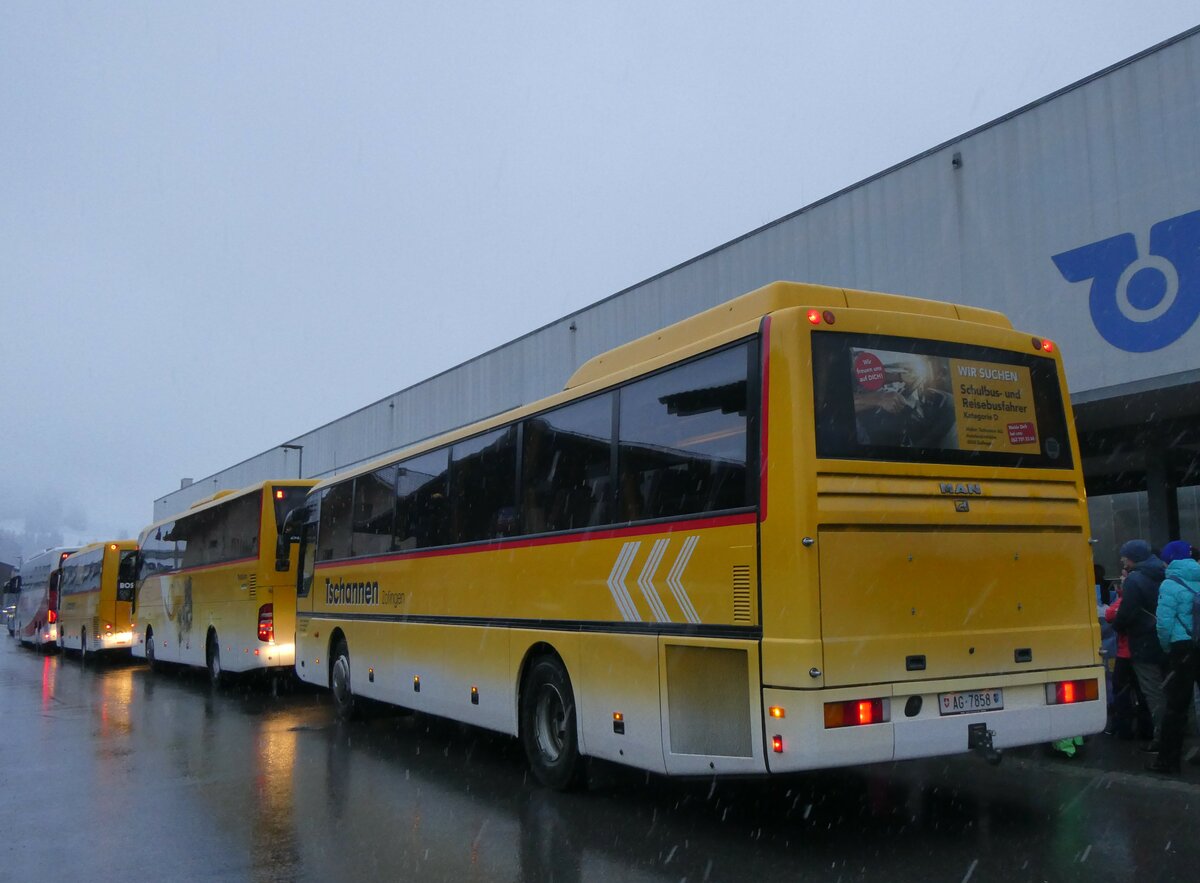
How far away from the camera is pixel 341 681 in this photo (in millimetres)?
13484

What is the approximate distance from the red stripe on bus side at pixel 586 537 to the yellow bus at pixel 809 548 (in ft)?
0.07

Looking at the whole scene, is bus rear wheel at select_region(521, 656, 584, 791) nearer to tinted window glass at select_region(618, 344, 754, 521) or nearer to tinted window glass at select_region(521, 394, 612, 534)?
tinted window glass at select_region(521, 394, 612, 534)

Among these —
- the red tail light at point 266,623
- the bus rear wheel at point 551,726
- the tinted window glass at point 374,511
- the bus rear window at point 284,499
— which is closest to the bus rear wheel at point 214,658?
the red tail light at point 266,623

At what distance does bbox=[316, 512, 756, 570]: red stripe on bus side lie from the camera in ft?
21.6

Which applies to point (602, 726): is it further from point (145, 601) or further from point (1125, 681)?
point (145, 601)

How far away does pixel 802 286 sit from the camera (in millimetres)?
7156

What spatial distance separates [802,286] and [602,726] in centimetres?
357

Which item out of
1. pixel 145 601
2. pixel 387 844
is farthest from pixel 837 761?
pixel 145 601

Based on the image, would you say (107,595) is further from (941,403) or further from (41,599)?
(941,403)

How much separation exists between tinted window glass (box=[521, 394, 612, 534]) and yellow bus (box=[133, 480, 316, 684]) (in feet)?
28.4

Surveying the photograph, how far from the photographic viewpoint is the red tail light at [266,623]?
1631cm

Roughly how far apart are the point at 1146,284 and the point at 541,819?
10319 millimetres

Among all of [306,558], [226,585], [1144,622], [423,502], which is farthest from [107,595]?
[1144,622]

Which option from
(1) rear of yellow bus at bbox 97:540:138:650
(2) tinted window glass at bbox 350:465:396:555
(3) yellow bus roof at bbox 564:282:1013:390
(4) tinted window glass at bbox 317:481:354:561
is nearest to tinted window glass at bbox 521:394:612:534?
(3) yellow bus roof at bbox 564:282:1013:390
